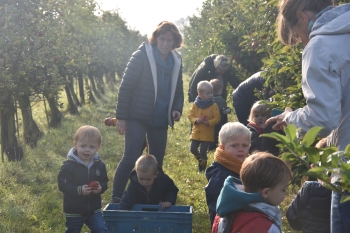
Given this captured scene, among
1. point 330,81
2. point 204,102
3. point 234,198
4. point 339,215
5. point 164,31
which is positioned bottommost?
point 339,215

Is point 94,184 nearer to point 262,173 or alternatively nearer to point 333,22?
point 262,173

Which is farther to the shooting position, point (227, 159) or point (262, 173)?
point (227, 159)

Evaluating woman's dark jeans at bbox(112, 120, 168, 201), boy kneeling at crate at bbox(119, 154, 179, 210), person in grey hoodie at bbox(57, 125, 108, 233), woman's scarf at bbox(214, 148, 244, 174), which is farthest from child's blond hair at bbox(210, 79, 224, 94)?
woman's scarf at bbox(214, 148, 244, 174)

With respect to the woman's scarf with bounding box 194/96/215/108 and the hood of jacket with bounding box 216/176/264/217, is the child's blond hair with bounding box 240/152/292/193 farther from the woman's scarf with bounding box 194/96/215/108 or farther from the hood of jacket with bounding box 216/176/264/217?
the woman's scarf with bounding box 194/96/215/108

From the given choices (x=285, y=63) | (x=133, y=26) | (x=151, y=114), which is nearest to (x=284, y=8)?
(x=285, y=63)

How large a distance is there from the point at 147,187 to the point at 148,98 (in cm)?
107

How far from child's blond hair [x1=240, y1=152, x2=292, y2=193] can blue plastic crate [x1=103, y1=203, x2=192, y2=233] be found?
138cm

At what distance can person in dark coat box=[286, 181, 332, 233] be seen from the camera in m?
2.89

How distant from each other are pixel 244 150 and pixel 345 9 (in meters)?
1.58

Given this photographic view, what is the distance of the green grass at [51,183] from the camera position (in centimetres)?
602

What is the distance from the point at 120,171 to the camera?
5520 millimetres

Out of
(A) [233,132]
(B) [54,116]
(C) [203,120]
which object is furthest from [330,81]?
(B) [54,116]

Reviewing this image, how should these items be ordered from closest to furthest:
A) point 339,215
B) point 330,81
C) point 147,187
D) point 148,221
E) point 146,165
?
point 330,81, point 339,215, point 148,221, point 146,165, point 147,187

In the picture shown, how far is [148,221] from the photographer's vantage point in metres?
4.13
